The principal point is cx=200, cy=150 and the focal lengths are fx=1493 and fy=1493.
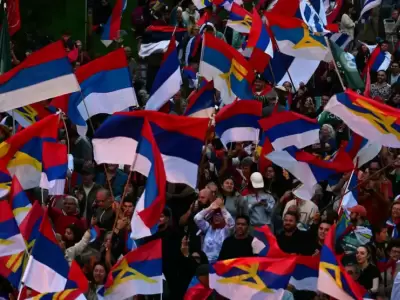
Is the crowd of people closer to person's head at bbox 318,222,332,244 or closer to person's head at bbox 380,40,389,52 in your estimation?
person's head at bbox 318,222,332,244

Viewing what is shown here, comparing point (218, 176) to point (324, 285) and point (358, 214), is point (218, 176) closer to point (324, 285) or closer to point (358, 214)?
point (358, 214)

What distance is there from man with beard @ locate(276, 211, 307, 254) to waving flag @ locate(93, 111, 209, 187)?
1567 mm

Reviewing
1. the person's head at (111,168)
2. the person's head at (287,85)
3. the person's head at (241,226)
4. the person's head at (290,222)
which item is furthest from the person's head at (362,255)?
the person's head at (287,85)

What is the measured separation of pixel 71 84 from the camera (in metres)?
17.5

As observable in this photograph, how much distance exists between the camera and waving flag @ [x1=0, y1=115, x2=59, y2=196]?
1739 cm

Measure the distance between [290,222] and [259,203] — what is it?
1314 mm

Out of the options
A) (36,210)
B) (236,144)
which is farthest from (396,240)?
(236,144)

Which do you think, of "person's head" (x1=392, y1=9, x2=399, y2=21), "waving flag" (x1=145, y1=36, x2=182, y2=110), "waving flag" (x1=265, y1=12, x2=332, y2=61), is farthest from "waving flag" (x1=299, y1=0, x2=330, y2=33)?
"person's head" (x1=392, y1=9, x2=399, y2=21)

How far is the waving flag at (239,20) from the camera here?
908 inches

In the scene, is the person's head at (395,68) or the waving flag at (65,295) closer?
the waving flag at (65,295)

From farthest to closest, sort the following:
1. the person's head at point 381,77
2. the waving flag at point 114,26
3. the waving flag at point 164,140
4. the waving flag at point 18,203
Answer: the waving flag at point 114,26, the person's head at point 381,77, the waving flag at point 18,203, the waving flag at point 164,140

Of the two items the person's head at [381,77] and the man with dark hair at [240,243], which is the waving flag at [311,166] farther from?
the person's head at [381,77]

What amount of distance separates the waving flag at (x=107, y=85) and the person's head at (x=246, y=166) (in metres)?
2.07

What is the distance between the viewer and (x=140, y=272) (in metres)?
15.4
